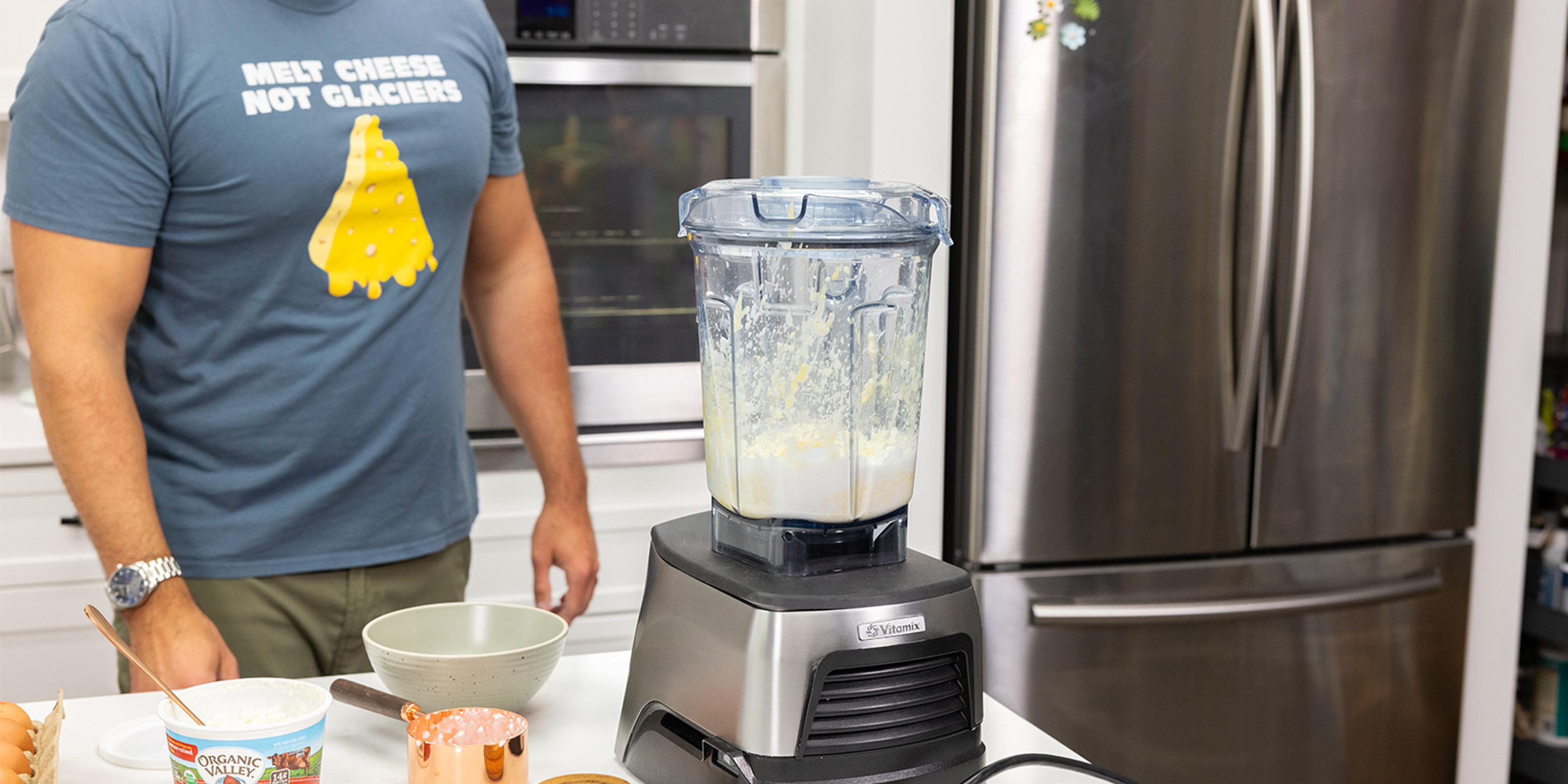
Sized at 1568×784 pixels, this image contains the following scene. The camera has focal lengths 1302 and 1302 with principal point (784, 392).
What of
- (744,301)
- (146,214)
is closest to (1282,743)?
(744,301)

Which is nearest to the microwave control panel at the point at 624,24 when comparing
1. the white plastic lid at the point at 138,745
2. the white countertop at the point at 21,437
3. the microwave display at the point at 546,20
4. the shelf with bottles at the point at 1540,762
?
the microwave display at the point at 546,20

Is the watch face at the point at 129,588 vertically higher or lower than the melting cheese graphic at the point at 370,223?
lower

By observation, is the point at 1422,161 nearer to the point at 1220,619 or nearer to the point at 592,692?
the point at 1220,619

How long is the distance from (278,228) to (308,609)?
16.2 inches

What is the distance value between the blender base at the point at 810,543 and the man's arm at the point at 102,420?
1.97 feet

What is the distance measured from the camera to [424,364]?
1.44m

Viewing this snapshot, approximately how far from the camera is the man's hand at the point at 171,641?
1.20 meters

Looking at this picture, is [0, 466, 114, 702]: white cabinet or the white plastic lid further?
[0, 466, 114, 702]: white cabinet

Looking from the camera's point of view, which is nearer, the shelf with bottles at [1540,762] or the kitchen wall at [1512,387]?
the kitchen wall at [1512,387]

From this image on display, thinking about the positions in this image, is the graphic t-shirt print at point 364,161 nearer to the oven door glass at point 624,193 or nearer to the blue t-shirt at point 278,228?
the blue t-shirt at point 278,228

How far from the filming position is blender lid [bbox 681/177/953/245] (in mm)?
874

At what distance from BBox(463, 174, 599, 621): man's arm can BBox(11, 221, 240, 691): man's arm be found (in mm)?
436

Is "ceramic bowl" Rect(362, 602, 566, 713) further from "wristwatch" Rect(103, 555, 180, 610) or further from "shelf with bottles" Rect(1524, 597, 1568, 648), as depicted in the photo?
"shelf with bottles" Rect(1524, 597, 1568, 648)

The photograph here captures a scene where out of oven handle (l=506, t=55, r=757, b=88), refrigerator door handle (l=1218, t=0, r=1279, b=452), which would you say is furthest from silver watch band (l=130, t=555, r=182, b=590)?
refrigerator door handle (l=1218, t=0, r=1279, b=452)
